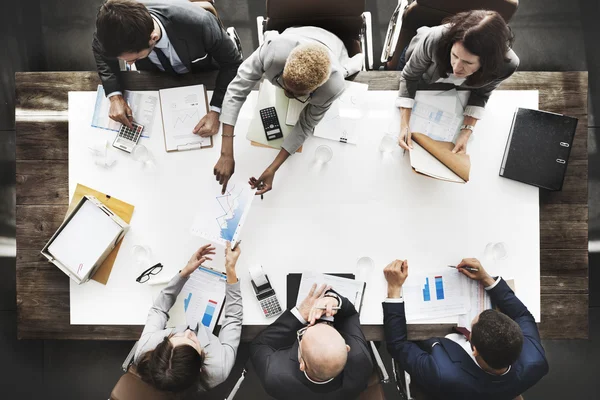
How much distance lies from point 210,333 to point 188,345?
191 millimetres

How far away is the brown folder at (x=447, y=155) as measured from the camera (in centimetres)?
180

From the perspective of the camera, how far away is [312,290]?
73.9 inches

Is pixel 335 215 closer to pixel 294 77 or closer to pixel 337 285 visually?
pixel 337 285

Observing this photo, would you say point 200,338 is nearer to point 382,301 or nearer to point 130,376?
point 130,376

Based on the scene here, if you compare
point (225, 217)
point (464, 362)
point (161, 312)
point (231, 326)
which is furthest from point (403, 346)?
point (161, 312)

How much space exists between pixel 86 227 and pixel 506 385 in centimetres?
194

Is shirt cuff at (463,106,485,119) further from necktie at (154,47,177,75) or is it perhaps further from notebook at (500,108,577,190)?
necktie at (154,47,177,75)

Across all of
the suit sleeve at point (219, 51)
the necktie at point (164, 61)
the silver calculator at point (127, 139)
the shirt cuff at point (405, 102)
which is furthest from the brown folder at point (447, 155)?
the silver calculator at point (127, 139)

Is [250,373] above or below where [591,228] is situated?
below

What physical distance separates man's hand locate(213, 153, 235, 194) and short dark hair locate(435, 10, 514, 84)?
1.02 m

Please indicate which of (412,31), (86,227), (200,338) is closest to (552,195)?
(412,31)

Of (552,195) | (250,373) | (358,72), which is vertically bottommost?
(250,373)

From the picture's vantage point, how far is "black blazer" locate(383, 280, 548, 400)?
5.70ft

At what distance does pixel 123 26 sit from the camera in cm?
150
